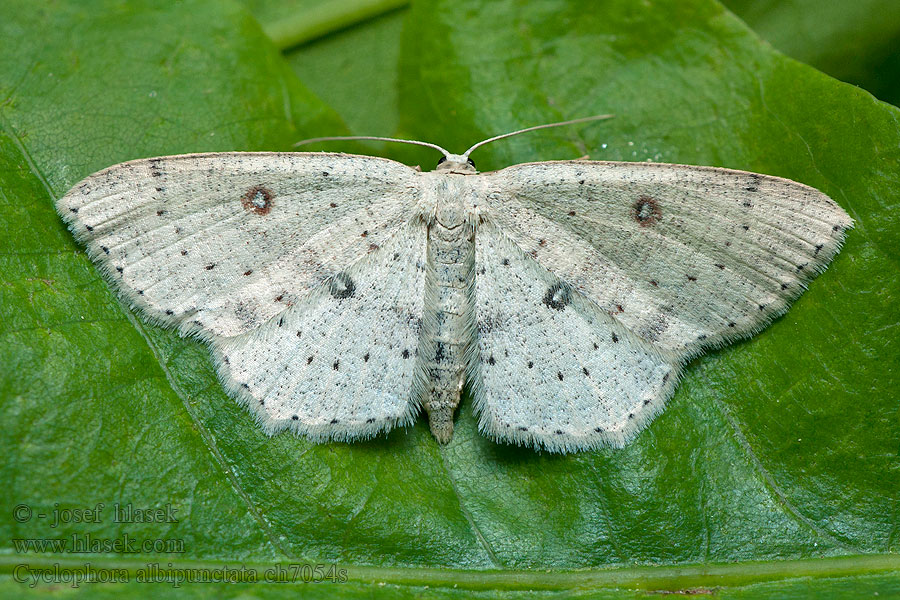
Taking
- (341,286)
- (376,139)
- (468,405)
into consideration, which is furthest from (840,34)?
(341,286)

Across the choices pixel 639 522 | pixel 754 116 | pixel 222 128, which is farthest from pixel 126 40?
pixel 639 522

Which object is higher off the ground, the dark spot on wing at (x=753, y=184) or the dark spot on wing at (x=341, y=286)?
the dark spot on wing at (x=753, y=184)

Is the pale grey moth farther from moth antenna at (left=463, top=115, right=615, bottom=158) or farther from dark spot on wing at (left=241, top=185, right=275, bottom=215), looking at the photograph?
moth antenna at (left=463, top=115, right=615, bottom=158)

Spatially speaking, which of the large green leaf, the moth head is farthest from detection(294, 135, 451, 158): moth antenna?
the large green leaf

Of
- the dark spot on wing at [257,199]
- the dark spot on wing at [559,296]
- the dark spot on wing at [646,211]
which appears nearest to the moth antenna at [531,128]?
the dark spot on wing at [646,211]

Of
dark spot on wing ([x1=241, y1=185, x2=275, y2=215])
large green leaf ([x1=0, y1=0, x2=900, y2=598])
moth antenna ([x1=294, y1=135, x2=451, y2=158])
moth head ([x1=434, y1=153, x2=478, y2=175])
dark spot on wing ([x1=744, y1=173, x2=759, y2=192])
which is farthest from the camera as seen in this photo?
moth antenna ([x1=294, y1=135, x2=451, y2=158])

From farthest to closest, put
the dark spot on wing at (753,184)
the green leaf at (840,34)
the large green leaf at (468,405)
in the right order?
1. the green leaf at (840,34)
2. the dark spot on wing at (753,184)
3. the large green leaf at (468,405)

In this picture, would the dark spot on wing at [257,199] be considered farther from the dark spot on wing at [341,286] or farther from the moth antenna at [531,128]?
the moth antenna at [531,128]

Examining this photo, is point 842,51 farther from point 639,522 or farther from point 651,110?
point 639,522
